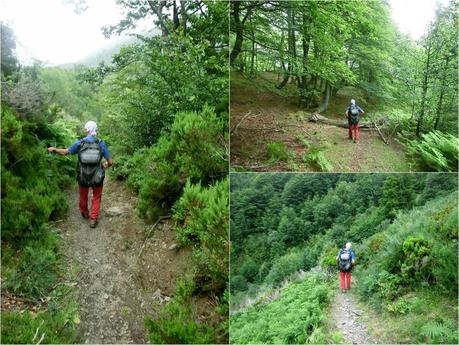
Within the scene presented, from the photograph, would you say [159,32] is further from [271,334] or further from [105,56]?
[271,334]

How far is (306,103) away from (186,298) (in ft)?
6.69

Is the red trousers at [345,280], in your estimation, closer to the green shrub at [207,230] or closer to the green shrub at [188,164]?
the green shrub at [207,230]

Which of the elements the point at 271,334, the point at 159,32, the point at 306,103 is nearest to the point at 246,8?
the point at 306,103

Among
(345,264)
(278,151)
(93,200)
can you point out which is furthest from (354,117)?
(93,200)

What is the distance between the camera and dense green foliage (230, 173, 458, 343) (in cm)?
357

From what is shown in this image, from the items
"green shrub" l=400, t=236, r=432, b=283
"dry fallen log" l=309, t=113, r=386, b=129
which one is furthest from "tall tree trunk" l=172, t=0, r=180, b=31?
"green shrub" l=400, t=236, r=432, b=283

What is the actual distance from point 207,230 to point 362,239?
150 cm

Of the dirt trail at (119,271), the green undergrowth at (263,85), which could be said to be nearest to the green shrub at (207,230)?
the dirt trail at (119,271)

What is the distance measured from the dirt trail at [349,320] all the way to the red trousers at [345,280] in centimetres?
8

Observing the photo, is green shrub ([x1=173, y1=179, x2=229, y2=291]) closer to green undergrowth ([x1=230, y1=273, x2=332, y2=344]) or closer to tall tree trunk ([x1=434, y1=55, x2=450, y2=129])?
green undergrowth ([x1=230, y1=273, x2=332, y2=344])

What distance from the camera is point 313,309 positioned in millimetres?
3775

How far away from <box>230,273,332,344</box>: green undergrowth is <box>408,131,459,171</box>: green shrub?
4.68 ft

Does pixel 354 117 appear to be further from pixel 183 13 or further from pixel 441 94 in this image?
pixel 183 13

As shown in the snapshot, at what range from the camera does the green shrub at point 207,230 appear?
3818 mm
